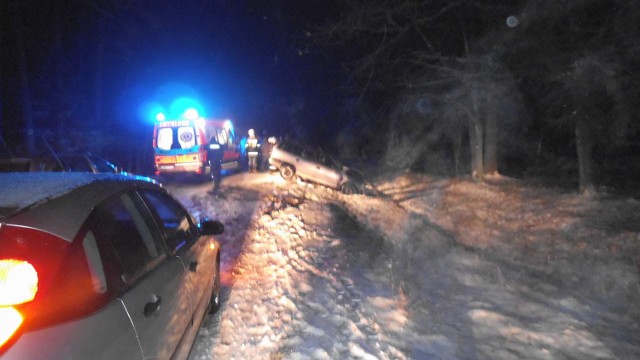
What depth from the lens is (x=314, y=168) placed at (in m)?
15.1

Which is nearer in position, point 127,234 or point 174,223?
point 127,234

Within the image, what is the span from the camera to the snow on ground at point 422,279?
14.7 ft

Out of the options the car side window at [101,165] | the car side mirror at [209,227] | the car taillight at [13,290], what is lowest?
the car side mirror at [209,227]

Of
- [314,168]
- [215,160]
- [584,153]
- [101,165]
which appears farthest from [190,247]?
[584,153]

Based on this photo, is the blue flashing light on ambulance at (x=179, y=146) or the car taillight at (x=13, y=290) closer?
the car taillight at (x=13, y=290)

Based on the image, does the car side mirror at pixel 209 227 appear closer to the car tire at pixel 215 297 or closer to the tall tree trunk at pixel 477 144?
the car tire at pixel 215 297

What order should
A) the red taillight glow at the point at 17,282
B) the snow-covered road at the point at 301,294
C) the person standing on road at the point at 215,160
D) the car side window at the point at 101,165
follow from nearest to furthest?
the red taillight glow at the point at 17,282
the snow-covered road at the point at 301,294
the car side window at the point at 101,165
the person standing on road at the point at 215,160

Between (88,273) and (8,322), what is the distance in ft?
1.41

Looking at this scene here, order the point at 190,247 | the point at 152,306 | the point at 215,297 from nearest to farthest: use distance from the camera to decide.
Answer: the point at 152,306, the point at 190,247, the point at 215,297

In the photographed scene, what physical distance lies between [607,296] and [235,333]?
5.09 meters

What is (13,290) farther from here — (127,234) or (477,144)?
(477,144)

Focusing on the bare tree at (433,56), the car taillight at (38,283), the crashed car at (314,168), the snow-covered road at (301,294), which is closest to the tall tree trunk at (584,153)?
the bare tree at (433,56)

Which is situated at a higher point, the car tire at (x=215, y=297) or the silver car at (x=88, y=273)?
the silver car at (x=88, y=273)

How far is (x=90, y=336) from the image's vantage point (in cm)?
205
